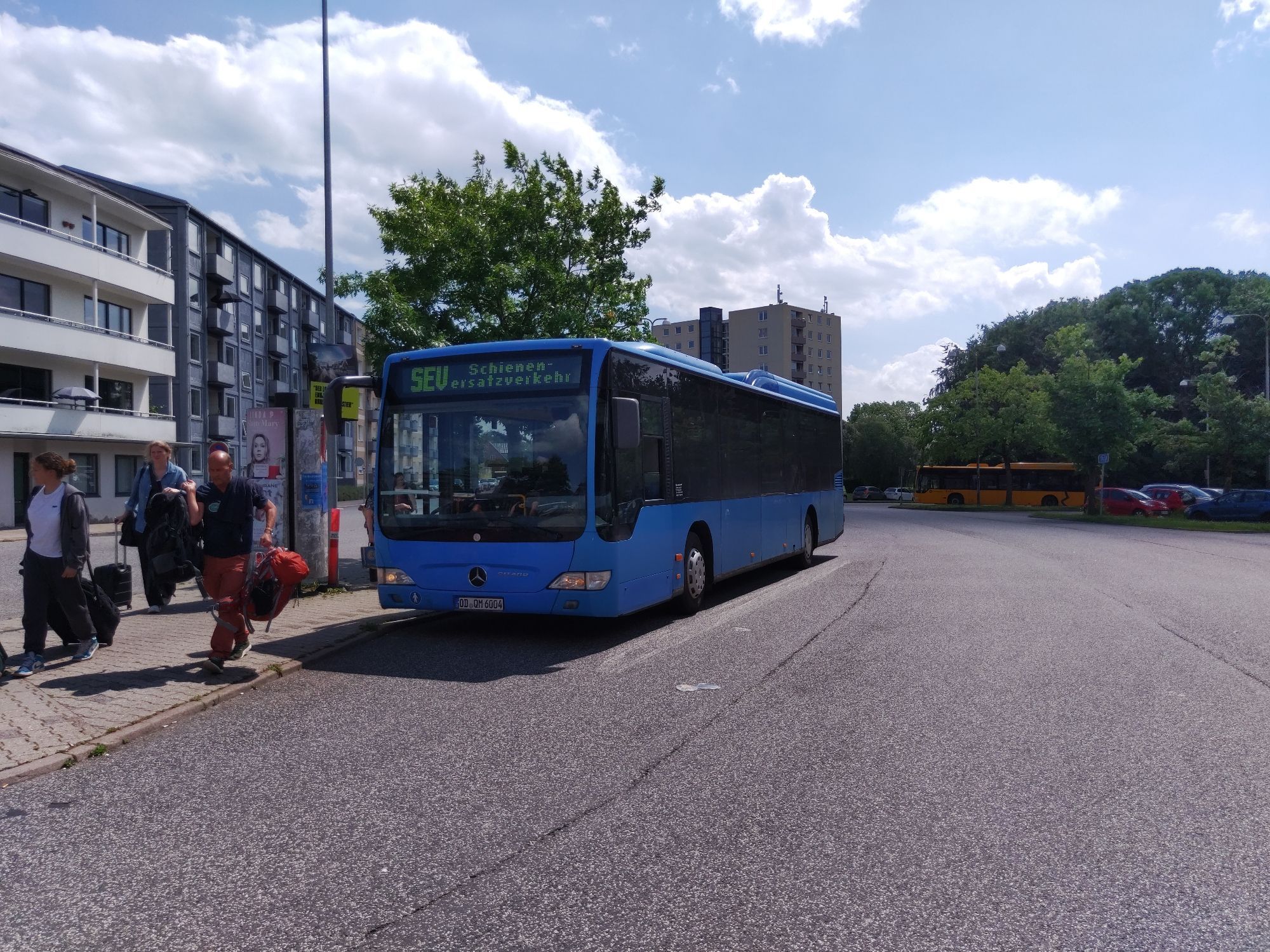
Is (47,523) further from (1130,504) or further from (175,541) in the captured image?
(1130,504)

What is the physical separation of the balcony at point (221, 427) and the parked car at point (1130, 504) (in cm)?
4380

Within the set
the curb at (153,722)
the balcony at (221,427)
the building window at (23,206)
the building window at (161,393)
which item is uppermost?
the building window at (23,206)

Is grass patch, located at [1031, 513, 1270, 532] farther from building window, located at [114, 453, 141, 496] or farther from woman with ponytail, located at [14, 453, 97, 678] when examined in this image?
building window, located at [114, 453, 141, 496]

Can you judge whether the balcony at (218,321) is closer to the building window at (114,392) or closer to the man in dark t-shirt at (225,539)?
the building window at (114,392)

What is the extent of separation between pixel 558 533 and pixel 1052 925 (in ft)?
19.5

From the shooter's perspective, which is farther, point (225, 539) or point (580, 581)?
point (580, 581)

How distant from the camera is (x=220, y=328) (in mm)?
52188

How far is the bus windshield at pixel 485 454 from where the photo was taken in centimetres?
902

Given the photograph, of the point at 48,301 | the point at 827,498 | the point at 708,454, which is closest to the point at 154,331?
the point at 48,301

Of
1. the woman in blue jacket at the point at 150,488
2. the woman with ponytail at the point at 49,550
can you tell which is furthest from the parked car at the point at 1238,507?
the woman with ponytail at the point at 49,550

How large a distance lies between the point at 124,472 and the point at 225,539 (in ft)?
122

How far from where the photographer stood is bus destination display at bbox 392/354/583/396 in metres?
9.22

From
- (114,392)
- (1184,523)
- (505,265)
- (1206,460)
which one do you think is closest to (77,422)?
(114,392)

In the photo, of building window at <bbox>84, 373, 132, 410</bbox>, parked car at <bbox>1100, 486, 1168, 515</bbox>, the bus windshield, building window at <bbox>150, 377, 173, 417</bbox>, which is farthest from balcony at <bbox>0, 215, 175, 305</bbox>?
parked car at <bbox>1100, 486, 1168, 515</bbox>
